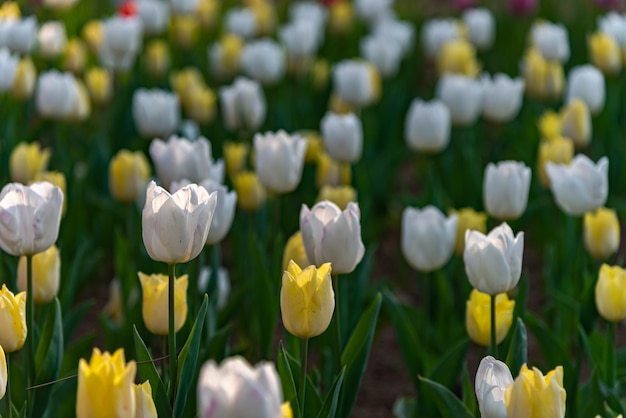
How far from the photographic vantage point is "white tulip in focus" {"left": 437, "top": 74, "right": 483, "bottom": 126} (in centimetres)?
361

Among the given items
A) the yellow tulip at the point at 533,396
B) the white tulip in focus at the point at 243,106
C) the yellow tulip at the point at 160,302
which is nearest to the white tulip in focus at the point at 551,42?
the white tulip in focus at the point at 243,106

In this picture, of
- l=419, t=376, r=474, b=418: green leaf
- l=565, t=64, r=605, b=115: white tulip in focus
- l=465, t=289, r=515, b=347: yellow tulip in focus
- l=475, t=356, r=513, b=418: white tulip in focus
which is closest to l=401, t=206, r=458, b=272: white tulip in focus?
l=465, t=289, r=515, b=347: yellow tulip in focus

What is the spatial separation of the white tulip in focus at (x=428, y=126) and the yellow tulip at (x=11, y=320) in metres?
1.83

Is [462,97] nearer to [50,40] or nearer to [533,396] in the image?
[50,40]

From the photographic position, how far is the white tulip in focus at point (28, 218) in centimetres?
184

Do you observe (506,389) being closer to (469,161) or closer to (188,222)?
(188,222)

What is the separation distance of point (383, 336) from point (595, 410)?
1252mm

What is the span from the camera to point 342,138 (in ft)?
10.1

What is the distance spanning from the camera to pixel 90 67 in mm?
4371

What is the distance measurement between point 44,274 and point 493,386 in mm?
998

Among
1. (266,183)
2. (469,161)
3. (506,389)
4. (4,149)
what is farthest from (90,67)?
(506,389)

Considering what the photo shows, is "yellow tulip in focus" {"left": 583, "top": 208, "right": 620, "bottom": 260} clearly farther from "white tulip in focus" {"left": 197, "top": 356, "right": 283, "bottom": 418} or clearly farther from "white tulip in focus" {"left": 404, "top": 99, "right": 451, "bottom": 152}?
"white tulip in focus" {"left": 197, "top": 356, "right": 283, "bottom": 418}

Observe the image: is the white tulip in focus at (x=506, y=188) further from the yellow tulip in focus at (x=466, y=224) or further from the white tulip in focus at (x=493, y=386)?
the white tulip in focus at (x=493, y=386)

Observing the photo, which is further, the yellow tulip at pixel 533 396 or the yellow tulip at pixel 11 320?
the yellow tulip at pixel 11 320
